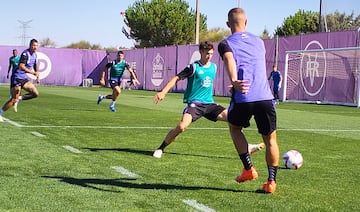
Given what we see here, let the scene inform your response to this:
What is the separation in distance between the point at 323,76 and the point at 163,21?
4439 cm

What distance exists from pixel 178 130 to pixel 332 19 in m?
36.5

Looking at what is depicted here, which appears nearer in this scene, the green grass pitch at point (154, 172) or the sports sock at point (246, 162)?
the green grass pitch at point (154, 172)

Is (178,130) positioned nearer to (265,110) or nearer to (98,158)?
(98,158)

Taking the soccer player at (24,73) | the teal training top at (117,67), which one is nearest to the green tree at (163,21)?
the teal training top at (117,67)

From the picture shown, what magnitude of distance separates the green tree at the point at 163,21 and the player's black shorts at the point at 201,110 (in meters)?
64.6

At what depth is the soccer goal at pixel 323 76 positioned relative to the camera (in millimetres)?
30062

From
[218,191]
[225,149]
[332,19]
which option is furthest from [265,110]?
[332,19]

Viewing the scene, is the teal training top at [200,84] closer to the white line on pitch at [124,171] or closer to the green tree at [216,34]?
the white line on pitch at [124,171]

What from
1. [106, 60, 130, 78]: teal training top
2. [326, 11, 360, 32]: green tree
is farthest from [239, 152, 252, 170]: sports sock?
[326, 11, 360, 32]: green tree

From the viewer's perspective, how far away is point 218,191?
6.38m

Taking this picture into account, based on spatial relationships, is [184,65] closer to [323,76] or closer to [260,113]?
[323,76]

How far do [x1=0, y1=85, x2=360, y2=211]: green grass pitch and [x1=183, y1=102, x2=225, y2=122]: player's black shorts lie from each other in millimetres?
610

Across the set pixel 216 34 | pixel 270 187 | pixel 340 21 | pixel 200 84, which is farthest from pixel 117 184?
pixel 216 34

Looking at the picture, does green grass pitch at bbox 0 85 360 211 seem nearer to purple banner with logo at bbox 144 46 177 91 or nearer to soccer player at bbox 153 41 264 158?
soccer player at bbox 153 41 264 158
